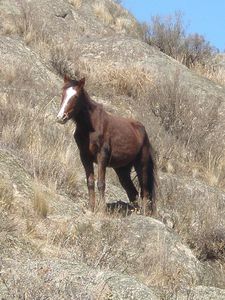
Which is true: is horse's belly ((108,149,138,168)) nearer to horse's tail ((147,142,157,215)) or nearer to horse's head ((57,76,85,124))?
horse's tail ((147,142,157,215))

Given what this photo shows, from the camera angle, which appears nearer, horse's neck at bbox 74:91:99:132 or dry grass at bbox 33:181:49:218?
dry grass at bbox 33:181:49:218

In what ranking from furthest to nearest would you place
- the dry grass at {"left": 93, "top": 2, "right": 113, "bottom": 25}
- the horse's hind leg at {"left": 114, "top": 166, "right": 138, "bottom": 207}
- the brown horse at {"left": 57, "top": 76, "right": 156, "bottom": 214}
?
the dry grass at {"left": 93, "top": 2, "right": 113, "bottom": 25} → the horse's hind leg at {"left": 114, "top": 166, "right": 138, "bottom": 207} → the brown horse at {"left": 57, "top": 76, "right": 156, "bottom": 214}

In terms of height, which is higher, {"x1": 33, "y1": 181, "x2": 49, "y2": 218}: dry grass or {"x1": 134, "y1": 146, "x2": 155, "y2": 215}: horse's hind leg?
{"x1": 134, "y1": 146, "x2": 155, "y2": 215}: horse's hind leg

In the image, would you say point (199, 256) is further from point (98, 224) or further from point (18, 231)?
point (18, 231)

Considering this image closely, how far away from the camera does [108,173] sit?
49.0 feet

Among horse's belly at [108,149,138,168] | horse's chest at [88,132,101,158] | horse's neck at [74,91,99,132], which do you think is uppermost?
horse's neck at [74,91,99,132]

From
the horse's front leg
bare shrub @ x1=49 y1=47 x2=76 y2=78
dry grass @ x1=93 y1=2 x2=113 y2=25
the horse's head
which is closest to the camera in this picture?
the horse's head

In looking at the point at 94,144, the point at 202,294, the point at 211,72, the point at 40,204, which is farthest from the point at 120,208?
the point at 211,72

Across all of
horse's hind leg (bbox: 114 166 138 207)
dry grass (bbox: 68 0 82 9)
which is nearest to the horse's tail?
horse's hind leg (bbox: 114 166 138 207)

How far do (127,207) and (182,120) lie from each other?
805 cm

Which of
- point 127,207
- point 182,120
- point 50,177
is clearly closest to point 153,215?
point 127,207

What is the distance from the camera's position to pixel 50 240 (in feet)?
31.7

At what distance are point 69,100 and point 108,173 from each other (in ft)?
12.9

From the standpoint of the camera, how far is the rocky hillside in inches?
297
